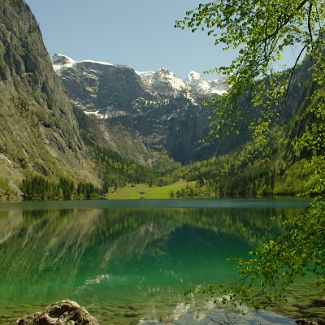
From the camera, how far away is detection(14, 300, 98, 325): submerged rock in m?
18.4

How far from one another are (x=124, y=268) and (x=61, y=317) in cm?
3060

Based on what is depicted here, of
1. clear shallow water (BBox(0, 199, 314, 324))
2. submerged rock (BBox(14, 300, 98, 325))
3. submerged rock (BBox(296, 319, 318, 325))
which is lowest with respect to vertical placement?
clear shallow water (BBox(0, 199, 314, 324))

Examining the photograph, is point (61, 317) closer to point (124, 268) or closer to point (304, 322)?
point (304, 322)

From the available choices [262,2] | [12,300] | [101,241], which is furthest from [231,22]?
[101,241]

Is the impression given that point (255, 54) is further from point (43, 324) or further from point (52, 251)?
point (52, 251)

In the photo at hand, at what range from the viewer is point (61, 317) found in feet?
61.6

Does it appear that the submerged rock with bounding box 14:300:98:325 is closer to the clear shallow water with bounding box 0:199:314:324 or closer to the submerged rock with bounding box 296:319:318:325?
the clear shallow water with bounding box 0:199:314:324

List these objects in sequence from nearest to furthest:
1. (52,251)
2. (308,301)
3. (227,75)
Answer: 1. (227,75)
2. (308,301)
3. (52,251)

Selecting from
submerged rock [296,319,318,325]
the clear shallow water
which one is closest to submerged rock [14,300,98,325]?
the clear shallow water

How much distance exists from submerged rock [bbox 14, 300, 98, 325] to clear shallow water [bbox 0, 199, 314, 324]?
641cm

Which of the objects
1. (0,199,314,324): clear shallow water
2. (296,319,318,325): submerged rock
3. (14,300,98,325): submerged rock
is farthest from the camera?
(0,199,314,324): clear shallow water

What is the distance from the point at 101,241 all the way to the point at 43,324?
57.0 metres

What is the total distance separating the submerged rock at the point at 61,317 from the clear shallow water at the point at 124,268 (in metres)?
6.41

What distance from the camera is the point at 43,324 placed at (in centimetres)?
1833
